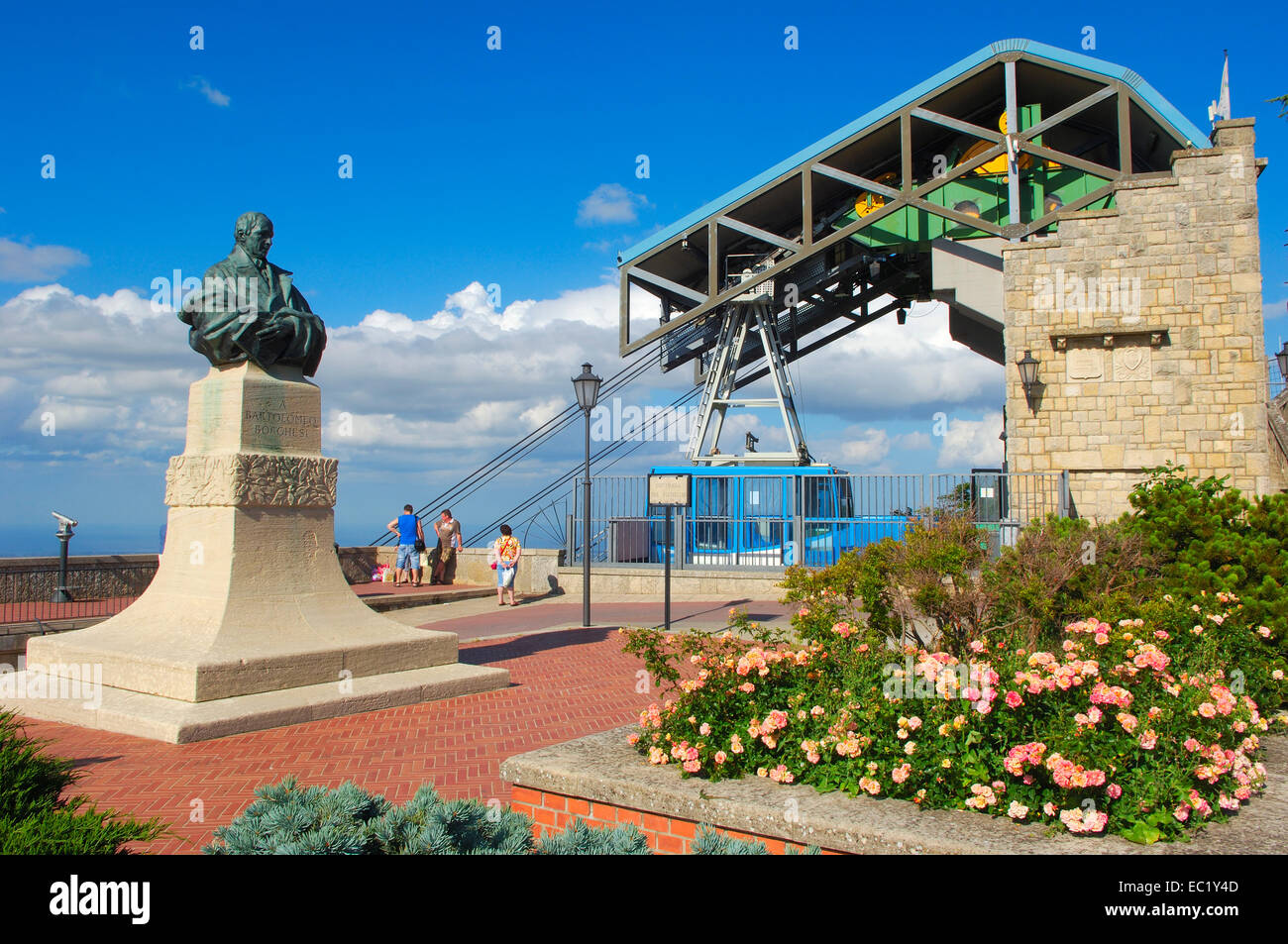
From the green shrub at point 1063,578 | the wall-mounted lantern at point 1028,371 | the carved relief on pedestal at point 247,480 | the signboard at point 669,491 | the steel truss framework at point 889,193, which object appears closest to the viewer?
the green shrub at point 1063,578

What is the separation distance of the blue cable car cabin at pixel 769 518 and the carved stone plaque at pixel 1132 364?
17.1ft

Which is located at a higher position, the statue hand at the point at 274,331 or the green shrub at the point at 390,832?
the statue hand at the point at 274,331

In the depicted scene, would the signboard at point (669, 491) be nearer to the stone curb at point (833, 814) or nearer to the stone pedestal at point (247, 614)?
the stone pedestal at point (247, 614)

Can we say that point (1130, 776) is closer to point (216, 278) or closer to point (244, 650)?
point (244, 650)

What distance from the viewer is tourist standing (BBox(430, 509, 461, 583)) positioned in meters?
21.0

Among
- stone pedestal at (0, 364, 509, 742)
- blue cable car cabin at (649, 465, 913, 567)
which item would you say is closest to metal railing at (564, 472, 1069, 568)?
blue cable car cabin at (649, 465, 913, 567)

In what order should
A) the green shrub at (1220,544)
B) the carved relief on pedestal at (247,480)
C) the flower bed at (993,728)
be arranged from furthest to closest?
1. the carved relief on pedestal at (247,480)
2. the green shrub at (1220,544)
3. the flower bed at (993,728)

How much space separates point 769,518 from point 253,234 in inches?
463

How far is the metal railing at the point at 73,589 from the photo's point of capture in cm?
1399

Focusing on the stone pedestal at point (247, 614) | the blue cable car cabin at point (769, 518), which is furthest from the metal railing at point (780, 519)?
the stone pedestal at point (247, 614)

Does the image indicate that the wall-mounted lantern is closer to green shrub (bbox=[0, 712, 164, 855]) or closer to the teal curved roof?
the teal curved roof

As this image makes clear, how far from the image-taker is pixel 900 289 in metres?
23.8

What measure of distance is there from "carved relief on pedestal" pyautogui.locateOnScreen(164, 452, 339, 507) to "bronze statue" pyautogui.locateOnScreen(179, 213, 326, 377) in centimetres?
98

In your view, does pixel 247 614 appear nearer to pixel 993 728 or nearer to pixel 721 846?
pixel 721 846
